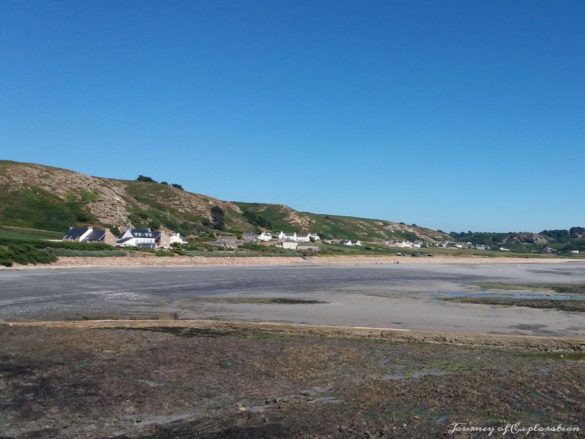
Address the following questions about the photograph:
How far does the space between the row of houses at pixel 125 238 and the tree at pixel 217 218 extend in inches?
1606

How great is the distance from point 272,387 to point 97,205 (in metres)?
97.5

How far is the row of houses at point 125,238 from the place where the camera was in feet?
236

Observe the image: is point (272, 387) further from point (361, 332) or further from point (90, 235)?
point (90, 235)

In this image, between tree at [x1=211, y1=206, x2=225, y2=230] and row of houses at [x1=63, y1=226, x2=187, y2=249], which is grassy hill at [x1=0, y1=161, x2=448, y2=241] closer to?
tree at [x1=211, y1=206, x2=225, y2=230]

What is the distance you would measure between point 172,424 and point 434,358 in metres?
6.91

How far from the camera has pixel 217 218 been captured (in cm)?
13312

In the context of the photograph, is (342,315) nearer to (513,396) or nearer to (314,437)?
(513,396)

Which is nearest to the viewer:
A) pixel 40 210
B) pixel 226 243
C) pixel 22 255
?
pixel 22 255

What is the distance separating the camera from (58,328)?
15.9 m

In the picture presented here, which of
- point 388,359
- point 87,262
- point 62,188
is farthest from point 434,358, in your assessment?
point 62,188

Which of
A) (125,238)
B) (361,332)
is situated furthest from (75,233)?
(361,332)

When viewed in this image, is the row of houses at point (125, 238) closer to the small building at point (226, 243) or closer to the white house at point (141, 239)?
the white house at point (141, 239)

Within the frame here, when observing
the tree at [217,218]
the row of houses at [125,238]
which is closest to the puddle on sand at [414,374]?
the row of houses at [125,238]

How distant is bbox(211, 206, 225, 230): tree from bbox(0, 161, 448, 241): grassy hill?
32 cm
